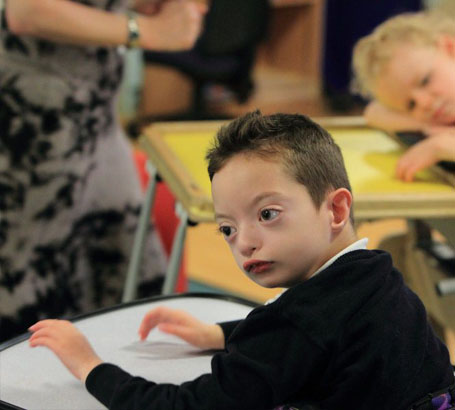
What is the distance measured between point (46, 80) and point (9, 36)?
4.1 inches

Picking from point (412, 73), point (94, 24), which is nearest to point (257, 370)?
point (94, 24)

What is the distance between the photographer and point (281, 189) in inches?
28.0

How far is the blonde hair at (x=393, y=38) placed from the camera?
157 centimetres

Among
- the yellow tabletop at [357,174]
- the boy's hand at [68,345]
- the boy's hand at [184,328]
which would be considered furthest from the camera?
the yellow tabletop at [357,174]

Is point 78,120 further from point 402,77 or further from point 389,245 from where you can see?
point 389,245

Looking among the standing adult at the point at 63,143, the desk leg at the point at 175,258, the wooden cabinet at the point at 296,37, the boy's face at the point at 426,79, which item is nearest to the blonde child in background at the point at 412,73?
the boy's face at the point at 426,79

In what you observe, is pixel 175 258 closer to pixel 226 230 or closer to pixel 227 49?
pixel 226 230

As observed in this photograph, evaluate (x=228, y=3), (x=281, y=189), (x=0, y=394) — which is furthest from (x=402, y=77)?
(x=228, y=3)

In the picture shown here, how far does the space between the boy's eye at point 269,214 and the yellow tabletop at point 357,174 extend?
1.54 feet

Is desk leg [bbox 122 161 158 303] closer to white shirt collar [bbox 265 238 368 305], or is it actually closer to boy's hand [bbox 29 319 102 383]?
boy's hand [bbox 29 319 102 383]

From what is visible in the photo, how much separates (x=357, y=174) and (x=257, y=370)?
77 centimetres

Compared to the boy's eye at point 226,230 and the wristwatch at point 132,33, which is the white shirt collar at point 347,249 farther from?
the wristwatch at point 132,33

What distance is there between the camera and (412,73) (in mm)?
1532

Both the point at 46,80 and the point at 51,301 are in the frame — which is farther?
the point at 51,301
